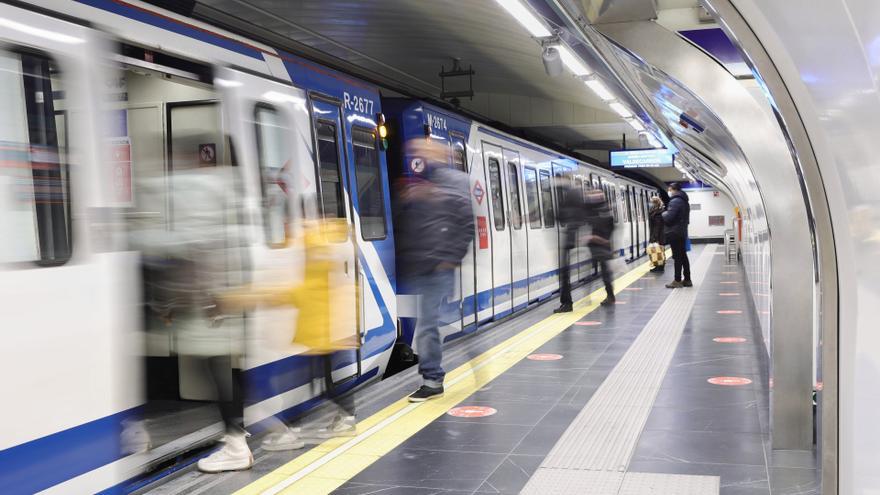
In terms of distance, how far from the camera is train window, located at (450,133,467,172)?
9.48m

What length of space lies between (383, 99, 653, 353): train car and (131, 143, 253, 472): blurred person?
1.91m

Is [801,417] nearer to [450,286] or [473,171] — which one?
[450,286]

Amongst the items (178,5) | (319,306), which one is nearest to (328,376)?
(319,306)

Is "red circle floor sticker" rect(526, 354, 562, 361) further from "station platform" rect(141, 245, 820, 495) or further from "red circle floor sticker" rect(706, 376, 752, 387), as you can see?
"red circle floor sticker" rect(706, 376, 752, 387)

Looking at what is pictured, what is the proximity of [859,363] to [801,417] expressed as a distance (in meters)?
3.40

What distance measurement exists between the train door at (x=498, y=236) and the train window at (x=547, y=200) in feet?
7.84

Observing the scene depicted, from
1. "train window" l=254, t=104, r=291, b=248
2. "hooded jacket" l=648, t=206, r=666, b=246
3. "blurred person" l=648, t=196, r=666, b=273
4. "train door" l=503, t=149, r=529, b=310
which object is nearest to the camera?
"train window" l=254, t=104, r=291, b=248

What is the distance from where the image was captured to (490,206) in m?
10.5

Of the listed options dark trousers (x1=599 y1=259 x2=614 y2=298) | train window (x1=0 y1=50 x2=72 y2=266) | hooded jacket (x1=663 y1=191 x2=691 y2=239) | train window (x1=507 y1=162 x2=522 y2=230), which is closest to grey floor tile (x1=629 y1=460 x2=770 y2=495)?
Answer: train window (x1=0 y1=50 x2=72 y2=266)

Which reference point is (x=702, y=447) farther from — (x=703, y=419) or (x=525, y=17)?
(x=525, y=17)

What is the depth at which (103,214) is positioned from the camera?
3.87 meters

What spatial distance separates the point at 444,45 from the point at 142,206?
1272 centimetres

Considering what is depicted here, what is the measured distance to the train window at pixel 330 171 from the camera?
614 cm

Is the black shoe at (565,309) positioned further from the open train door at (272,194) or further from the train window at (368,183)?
the open train door at (272,194)
